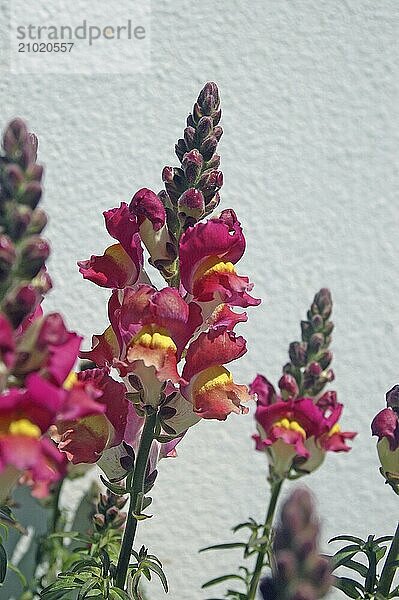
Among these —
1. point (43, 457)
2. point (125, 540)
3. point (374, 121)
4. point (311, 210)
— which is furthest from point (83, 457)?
point (374, 121)

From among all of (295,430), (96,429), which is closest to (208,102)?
(96,429)

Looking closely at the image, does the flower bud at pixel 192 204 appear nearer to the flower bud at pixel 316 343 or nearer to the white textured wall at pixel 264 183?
the flower bud at pixel 316 343

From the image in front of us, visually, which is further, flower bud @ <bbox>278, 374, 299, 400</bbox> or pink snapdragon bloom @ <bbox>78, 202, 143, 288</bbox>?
flower bud @ <bbox>278, 374, 299, 400</bbox>

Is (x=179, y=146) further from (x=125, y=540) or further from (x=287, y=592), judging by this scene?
(x=287, y=592)

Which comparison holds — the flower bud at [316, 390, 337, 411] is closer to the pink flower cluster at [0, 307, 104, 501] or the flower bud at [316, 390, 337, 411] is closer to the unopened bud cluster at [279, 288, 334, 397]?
the unopened bud cluster at [279, 288, 334, 397]

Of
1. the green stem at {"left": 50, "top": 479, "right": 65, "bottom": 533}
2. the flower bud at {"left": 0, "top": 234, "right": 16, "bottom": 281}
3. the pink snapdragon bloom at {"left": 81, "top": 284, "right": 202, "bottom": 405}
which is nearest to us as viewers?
the flower bud at {"left": 0, "top": 234, "right": 16, "bottom": 281}

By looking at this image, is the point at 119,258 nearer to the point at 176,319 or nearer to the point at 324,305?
the point at 176,319

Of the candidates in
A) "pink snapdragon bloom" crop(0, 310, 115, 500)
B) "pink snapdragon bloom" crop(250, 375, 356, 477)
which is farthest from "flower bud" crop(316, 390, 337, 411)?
"pink snapdragon bloom" crop(0, 310, 115, 500)
